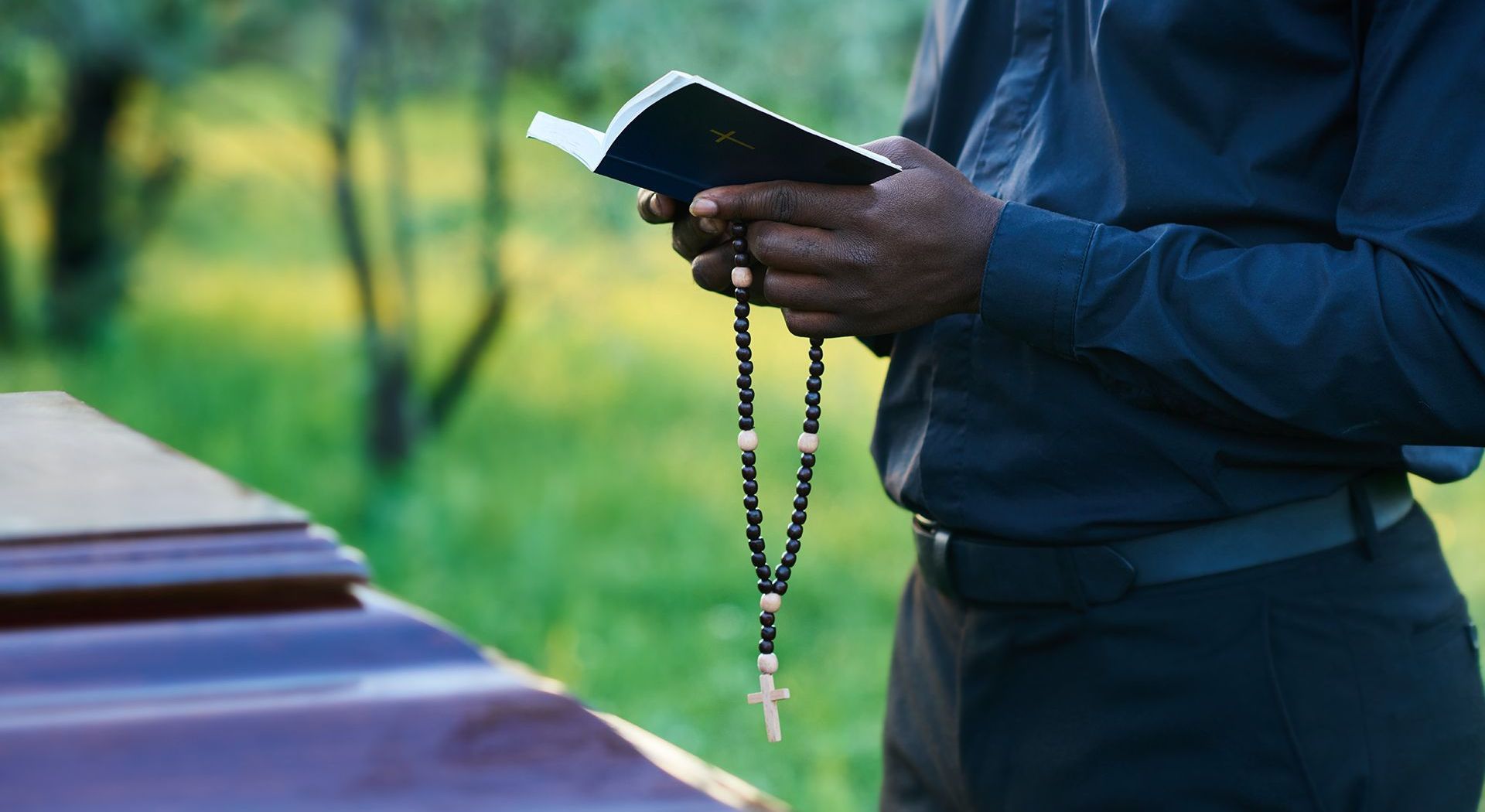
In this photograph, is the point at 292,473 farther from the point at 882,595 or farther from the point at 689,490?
the point at 882,595

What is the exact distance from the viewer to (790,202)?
1.33 meters

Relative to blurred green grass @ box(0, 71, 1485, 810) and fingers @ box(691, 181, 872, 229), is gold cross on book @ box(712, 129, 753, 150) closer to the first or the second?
fingers @ box(691, 181, 872, 229)

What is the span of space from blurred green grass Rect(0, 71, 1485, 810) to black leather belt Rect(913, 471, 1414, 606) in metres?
2.24

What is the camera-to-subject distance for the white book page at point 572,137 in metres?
1.31

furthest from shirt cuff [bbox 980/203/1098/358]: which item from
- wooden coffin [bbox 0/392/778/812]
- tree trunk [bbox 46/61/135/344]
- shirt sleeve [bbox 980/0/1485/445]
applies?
tree trunk [bbox 46/61/135/344]

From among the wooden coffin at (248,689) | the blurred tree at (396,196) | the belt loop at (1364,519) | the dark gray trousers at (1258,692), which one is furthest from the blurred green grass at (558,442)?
the wooden coffin at (248,689)

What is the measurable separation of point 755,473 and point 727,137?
1.00ft

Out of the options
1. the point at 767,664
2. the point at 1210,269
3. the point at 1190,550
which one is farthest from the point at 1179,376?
the point at 767,664

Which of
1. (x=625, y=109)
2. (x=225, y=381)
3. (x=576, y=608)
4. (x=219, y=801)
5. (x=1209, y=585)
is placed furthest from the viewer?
(x=225, y=381)

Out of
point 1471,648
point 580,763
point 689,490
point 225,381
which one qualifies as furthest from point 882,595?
point 580,763

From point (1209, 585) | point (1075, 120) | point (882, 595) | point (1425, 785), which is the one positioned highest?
point (1075, 120)

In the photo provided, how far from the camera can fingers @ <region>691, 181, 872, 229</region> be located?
1326 mm

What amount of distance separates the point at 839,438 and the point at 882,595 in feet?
4.44

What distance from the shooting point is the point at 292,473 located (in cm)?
539
